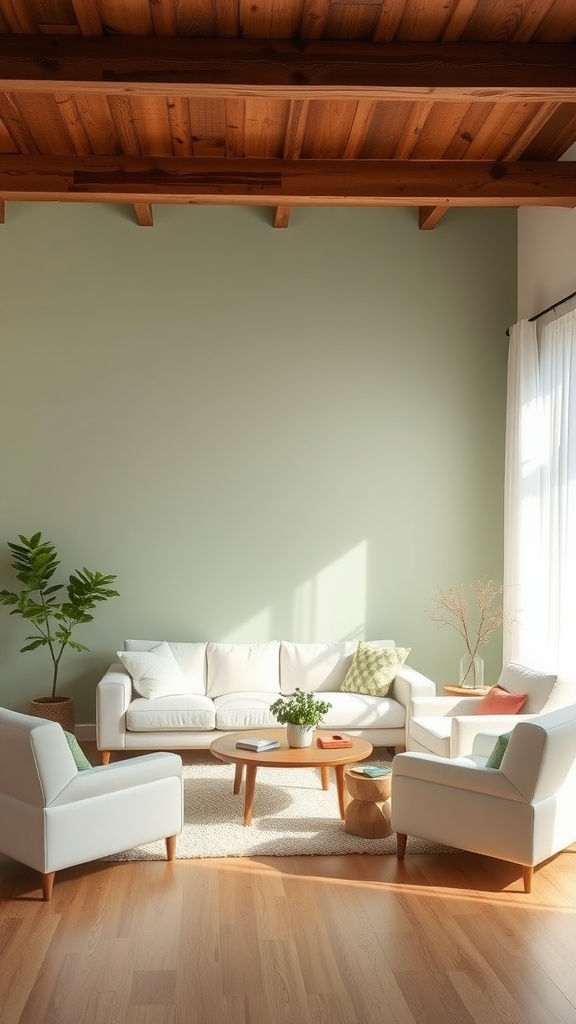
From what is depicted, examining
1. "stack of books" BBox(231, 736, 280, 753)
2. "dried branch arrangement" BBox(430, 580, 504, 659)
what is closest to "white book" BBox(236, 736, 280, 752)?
"stack of books" BBox(231, 736, 280, 753)

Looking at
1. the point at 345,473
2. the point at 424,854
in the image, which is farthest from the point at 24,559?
the point at 424,854

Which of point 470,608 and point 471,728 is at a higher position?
point 470,608

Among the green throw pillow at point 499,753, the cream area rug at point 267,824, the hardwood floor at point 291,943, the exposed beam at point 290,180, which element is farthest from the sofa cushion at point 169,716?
the exposed beam at point 290,180

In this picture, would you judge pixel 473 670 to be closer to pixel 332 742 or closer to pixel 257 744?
pixel 332 742

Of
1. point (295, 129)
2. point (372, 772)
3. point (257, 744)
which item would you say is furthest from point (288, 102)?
point (372, 772)

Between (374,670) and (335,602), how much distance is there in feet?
2.57

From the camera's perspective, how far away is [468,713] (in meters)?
5.80

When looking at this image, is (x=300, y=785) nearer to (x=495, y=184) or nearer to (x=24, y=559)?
(x=24, y=559)

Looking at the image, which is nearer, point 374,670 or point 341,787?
point 341,787

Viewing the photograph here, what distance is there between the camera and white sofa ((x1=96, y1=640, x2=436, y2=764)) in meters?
5.94

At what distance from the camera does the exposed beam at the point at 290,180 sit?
18.5 feet

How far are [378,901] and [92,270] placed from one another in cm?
496

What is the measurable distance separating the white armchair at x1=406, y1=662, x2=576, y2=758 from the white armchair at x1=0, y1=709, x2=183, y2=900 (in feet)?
5.83

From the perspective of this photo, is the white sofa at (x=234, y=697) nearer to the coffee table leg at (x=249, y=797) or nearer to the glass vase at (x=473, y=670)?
the glass vase at (x=473, y=670)
